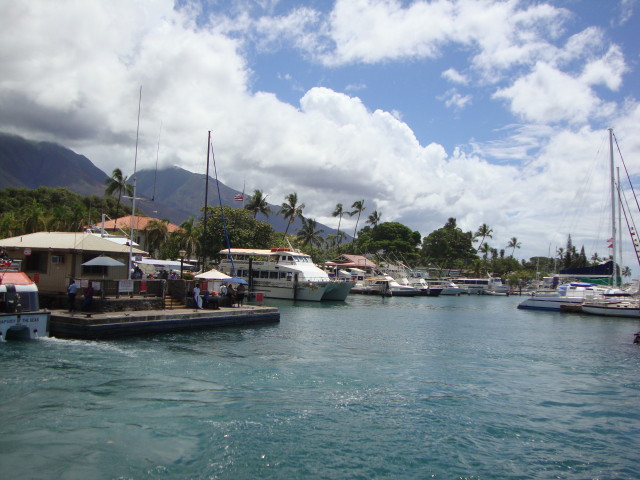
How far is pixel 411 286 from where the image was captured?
7838 centimetres

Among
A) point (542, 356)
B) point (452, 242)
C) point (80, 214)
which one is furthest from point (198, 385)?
point (452, 242)

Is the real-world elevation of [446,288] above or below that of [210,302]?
below

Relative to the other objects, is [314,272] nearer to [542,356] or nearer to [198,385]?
[542,356]

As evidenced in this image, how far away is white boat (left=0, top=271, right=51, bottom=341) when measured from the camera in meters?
18.5

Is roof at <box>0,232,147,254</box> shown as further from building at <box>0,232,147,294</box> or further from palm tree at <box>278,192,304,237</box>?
palm tree at <box>278,192,304,237</box>

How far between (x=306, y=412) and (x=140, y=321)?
12.6 m

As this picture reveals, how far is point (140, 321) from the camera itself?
22297 mm

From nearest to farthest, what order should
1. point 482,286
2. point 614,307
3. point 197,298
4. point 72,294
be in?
point 72,294 < point 197,298 < point 614,307 < point 482,286

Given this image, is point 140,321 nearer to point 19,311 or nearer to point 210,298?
point 19,311

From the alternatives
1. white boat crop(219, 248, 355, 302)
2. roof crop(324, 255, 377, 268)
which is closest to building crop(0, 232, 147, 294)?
white boat crop(219, 248, 355, 302)

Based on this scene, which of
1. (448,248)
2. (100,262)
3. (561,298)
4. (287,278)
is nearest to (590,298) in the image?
(561,298)

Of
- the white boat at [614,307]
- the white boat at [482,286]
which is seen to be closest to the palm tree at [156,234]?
the white boat at [614,307]

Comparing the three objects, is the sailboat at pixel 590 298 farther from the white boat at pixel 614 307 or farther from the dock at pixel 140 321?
the dock at pixel 140 321

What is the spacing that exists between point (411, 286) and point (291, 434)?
2729 inches
